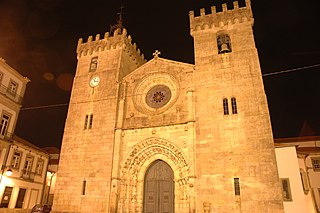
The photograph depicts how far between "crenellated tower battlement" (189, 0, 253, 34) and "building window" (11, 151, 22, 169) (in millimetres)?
17563

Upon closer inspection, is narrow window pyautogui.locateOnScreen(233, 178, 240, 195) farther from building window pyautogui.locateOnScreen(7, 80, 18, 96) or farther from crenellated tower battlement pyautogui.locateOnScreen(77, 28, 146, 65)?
building window pyautogui.locateOnScreen(7, 80, 18, 96)

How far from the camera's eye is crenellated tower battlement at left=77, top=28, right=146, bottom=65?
68.9ft

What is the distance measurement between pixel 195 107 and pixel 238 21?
7.17m

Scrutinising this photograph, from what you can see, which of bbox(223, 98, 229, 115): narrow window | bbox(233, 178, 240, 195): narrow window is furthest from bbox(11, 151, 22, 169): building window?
bbox(233, 178, 240, 195): narrow window

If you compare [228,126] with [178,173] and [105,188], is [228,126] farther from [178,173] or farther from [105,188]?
[105,188]

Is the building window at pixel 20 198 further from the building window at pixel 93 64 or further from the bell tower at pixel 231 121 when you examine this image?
the bell tower at pixel 231 121

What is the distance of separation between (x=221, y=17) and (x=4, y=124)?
61.2ft

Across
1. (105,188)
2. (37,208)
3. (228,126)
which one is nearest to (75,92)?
(105,188)

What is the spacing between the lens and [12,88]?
21.0 meters

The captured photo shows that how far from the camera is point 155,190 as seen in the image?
52.4 feet

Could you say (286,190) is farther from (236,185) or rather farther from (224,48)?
(224,48)

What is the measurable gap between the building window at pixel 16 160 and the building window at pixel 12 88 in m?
5.02

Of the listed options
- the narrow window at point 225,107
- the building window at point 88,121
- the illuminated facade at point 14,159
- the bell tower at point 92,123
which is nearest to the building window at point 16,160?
the illuminated facade at point 14,159

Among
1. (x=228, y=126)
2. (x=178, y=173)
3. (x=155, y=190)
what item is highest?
(x=228, y=126)
